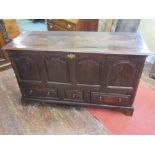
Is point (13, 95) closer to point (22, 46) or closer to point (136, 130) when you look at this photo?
point (22, 46)

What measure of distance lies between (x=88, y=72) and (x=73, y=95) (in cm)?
37

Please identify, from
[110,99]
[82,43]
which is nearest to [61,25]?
[82,43]

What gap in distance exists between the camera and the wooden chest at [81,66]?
137 cm

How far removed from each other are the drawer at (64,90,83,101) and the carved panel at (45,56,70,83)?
161 millimetres

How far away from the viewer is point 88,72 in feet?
4.91

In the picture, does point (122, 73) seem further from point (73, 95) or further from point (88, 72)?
point (73, 95)

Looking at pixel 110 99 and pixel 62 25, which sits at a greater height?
pixel 62 25

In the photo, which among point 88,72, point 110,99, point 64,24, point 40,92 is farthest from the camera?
point 64,24

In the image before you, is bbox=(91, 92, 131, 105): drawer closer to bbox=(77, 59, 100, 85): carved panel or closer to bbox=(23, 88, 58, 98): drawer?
bbox=(77, 59, 100, 85): carved panel

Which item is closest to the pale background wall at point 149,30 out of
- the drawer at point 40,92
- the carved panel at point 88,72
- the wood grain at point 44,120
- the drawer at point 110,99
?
the drawer at point 110,99

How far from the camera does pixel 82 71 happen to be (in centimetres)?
150

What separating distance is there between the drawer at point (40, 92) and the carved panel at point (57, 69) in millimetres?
165

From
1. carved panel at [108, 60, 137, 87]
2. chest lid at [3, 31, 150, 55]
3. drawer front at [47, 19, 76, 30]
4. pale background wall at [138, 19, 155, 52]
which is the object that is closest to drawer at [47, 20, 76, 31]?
drawer front at [47, 19, 76, 30]
